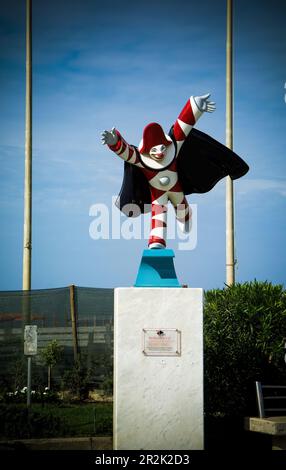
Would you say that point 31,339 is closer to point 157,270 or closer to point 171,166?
point 157,270

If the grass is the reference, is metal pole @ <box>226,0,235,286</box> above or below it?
above

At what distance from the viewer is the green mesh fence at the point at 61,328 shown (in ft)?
37.2

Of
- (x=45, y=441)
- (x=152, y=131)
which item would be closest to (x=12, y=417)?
(x=45, y=441)

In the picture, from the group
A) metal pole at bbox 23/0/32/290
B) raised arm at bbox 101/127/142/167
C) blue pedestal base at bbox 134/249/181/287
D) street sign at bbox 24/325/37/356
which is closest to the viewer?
blue pedestal base at bbox 134/249/181/287

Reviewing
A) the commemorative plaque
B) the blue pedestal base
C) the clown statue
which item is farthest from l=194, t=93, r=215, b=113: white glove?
the commemorative plaque

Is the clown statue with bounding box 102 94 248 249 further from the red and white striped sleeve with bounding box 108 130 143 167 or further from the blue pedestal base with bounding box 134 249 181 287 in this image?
the blue pedestal base with bounding box 134 249 181 287

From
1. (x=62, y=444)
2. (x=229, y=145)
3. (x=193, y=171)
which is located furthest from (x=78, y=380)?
(x=229, y=145)

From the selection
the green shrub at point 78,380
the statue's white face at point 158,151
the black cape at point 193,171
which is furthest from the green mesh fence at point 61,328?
the statue's white face at point 158,151

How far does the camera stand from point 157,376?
7.95 m

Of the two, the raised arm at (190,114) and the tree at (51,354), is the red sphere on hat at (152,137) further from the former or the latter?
the tree at (51,354)

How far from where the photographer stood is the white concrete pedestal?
26.0 feet

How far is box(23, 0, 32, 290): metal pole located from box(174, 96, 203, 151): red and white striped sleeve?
4.56 meters

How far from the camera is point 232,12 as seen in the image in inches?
527

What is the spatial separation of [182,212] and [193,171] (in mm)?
524
